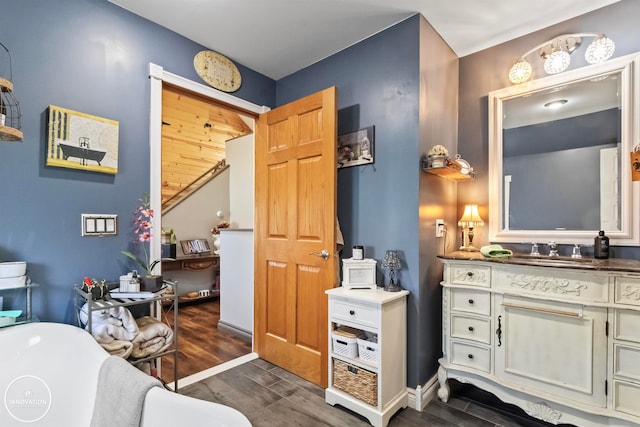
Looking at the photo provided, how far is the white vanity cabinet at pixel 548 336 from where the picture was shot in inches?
62.4

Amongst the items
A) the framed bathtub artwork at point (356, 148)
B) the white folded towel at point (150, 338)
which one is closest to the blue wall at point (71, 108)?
the white folded towel at point (150, 338)

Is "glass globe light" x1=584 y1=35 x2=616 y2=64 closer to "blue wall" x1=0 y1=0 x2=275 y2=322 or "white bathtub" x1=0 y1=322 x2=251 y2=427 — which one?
"blue wall" x1=0 y1=0 x2=275 y2=322

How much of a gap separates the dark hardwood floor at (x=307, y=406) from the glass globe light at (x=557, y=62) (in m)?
2.32

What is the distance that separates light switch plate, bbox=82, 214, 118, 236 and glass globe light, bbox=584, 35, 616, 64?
3.30m

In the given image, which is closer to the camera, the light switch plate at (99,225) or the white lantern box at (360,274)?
the light switch plate at (99,225)

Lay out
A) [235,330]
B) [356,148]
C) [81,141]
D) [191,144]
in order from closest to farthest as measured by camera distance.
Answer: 1. [81,141]
2. [356,148]
3. [235,330]
4. [191,144]

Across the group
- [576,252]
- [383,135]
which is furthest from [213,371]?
[576,252]

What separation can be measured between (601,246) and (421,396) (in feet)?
4.82

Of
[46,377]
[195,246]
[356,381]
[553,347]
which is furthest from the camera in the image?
[195,246]

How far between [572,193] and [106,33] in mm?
3259

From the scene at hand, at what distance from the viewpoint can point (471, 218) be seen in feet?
8.04

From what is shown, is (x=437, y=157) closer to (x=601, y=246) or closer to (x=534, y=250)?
(x=534, y=250)

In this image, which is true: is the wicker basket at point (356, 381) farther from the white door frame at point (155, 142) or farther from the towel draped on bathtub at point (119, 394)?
the white door frame at point (155, 142)

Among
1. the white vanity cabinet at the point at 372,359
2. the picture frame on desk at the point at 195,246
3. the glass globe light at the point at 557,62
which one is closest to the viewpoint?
the white vanity cabinet at the point at 372,359
